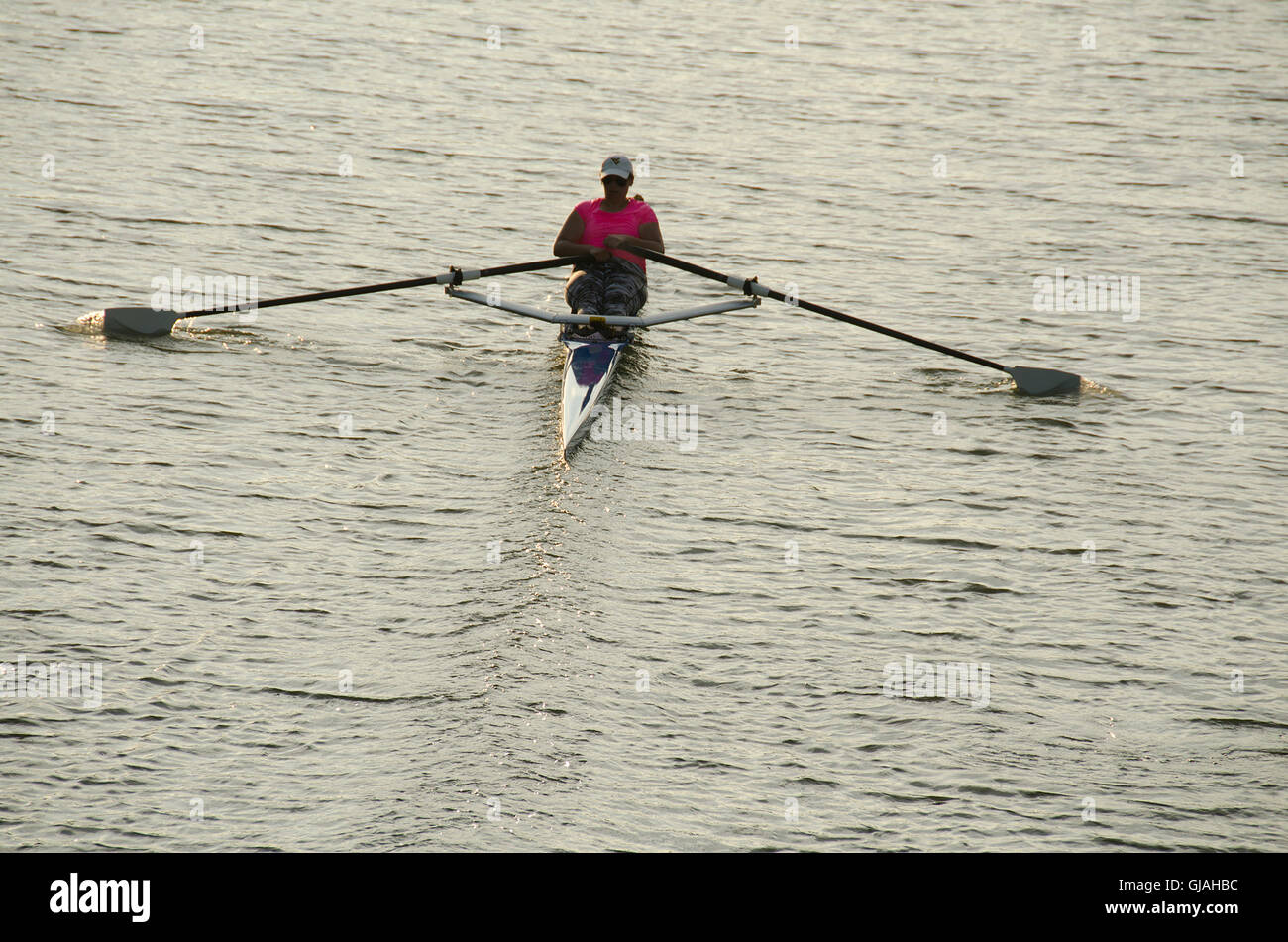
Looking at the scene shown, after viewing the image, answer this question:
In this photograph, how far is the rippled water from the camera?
7.89 meters

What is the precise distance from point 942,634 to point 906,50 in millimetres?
23032

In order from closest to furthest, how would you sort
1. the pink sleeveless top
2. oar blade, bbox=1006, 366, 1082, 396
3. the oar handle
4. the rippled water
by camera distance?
the rippled water < the oar handle < oar blade, bbox=1006, 366, 1082, 396 < the pink sleeveless top

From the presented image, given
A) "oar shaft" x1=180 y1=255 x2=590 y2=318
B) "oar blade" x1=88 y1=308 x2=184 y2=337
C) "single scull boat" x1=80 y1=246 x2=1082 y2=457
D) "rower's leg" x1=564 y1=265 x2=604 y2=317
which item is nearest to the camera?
"single scull boat" x1=80 y1=246 x2=1082 y2=457

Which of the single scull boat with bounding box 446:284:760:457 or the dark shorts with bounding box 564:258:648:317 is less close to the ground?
the dark shorts with bounding box 564:258:648:317

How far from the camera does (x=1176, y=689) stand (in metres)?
9.24

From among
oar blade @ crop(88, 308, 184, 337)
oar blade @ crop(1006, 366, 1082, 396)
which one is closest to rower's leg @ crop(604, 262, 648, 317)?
oar blade @ crop(1006, 366, 1082, 396)

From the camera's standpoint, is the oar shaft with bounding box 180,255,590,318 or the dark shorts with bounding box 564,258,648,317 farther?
the dark shorts with bounding box 564,258,648,317

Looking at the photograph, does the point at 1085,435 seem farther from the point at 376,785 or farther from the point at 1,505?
the point at 1,505

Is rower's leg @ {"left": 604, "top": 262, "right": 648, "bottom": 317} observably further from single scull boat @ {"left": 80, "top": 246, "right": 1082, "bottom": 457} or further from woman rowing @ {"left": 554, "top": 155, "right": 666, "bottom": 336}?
single scull boat @ {"left": 80, "top": 246, "right": 1082, "bottom": 457}

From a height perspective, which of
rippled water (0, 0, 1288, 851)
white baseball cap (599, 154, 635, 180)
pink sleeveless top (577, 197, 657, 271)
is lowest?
rippled water (0, 0, 1288, 851)

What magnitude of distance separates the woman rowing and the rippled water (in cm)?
72

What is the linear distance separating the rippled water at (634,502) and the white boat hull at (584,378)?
273 mm

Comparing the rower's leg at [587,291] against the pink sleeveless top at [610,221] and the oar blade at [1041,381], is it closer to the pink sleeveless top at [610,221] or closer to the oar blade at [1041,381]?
the pink sleeveless top at [610,221]

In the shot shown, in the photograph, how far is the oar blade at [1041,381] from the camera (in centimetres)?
1397
